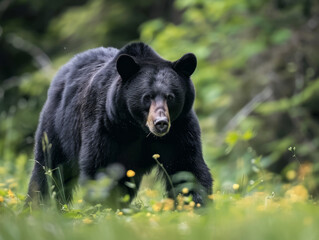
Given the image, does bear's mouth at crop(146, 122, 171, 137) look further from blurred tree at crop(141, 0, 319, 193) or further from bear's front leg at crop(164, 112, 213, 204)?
blurred tree at crop(141, 0, 319, 193)

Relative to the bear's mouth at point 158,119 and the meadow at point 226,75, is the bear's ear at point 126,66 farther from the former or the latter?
the meadow at point 226,75

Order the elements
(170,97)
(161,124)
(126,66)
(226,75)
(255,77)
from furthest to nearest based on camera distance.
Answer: (255,77), (226,75), (126,66), (170,97), (161,124)

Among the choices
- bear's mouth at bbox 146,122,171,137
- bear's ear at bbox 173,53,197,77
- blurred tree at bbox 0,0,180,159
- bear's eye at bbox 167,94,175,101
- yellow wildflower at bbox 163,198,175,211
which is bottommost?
yellow wildflower at bbox 163,198,175,211

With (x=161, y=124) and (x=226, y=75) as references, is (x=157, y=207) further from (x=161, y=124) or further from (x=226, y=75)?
(x=226, y=75)

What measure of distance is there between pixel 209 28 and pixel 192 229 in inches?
317

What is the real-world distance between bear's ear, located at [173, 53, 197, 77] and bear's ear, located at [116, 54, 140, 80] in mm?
349

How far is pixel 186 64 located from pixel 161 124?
761 mm

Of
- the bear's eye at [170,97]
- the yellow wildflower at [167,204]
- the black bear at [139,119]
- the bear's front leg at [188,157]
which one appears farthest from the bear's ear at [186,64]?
the yellow wildflower at [167,204]

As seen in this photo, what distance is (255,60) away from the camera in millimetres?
10531

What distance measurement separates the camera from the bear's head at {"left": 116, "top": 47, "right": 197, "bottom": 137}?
451 cm

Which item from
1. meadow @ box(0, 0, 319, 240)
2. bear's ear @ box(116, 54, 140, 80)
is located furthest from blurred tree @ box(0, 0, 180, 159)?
bear's ear @ box(116, 54, 140, 80)

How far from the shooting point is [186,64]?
4.72 meters

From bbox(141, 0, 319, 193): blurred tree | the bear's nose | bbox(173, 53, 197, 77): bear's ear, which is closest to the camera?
the bear's nose

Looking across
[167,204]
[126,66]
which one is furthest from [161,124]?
[167,204]
